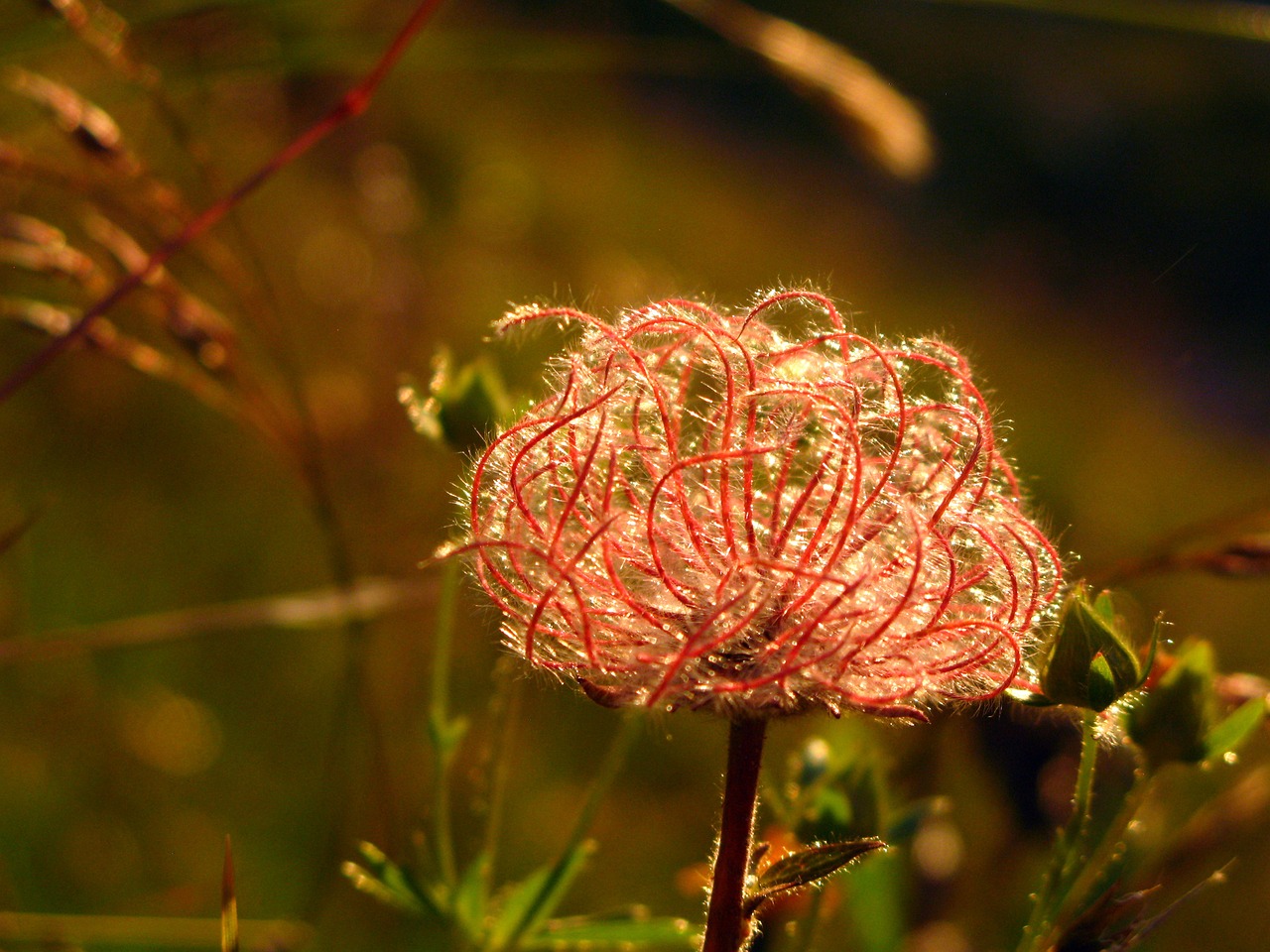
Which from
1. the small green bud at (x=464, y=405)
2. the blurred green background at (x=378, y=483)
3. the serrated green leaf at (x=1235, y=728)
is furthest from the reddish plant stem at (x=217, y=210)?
the serrated green leaf at (x=1235, y=728)

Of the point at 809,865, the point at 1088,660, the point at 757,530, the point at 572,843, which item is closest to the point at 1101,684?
the point at 1088,660

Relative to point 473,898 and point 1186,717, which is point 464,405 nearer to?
point 473,898

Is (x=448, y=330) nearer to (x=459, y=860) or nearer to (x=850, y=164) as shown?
(x=459, y=860)

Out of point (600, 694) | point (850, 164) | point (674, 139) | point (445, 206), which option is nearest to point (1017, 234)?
point (850, 164)

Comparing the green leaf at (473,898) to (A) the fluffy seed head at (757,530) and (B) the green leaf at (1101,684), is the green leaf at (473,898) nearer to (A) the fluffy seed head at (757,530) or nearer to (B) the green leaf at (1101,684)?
(A) the fluffy seed head at (757,530)

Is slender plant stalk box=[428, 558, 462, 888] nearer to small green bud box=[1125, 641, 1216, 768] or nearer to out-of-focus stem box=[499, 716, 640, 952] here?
out-of-focus stem box=[499, 716, 640, 952]
